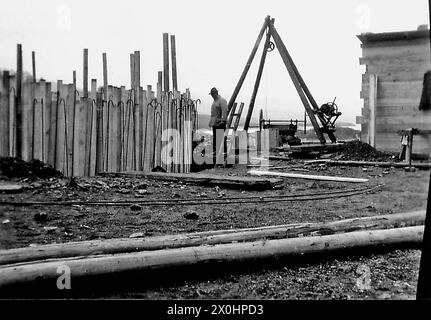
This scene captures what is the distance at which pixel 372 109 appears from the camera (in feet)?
39.6

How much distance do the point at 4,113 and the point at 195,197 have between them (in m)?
2.74

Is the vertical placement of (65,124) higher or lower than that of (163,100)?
lower

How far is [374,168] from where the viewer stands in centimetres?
947

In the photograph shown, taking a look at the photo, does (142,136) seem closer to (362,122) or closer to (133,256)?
(133,256)

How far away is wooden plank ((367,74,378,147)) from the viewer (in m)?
12.0

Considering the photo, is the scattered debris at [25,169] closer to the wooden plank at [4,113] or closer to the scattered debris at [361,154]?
the wooden plank at [4,113]

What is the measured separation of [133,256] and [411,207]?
3815mm

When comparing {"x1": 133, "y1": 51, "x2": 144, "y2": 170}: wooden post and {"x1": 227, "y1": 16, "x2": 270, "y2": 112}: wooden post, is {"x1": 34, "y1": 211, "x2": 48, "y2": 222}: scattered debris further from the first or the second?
{"x1": 227, "y1": 16, "x2": 270, "y2": 112}: wooden post

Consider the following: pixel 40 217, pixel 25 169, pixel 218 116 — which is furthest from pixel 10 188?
pixel 218 116

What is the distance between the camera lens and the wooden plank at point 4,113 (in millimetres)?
5758

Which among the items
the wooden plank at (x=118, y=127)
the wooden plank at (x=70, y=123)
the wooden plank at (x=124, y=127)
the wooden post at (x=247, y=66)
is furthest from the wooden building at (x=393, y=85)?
the wooden plank at (x=70, y=123)

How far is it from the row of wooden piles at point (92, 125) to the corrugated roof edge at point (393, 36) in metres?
5.79

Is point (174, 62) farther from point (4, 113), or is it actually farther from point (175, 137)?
point (4, 113)
